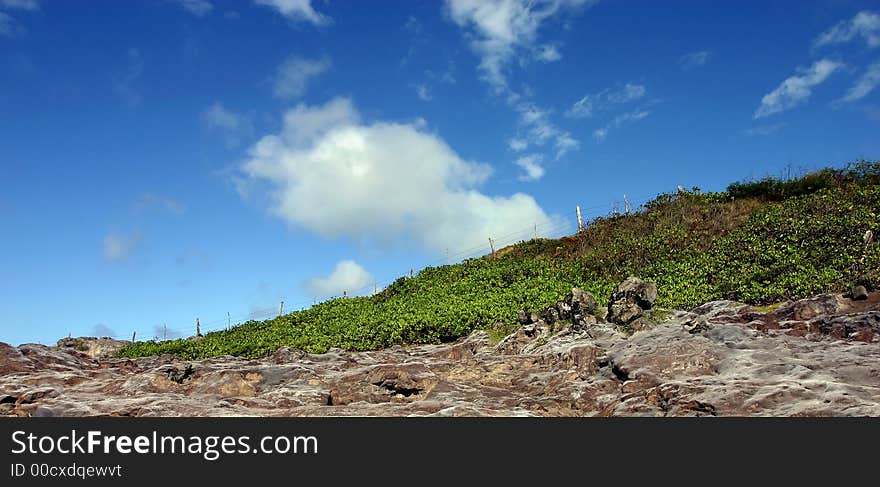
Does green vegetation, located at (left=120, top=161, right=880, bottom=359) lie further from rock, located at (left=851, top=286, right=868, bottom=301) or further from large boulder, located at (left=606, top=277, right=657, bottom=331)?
large boulder, located at (left=606, top=277, right=657, bottom=331)

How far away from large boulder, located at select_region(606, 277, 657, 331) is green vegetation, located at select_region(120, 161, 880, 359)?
4.11 metres

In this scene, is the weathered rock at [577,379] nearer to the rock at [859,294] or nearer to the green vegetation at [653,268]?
the rock at [859,294]

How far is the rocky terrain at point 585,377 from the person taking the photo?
11.8 meters

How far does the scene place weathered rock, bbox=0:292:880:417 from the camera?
1168 centimetres

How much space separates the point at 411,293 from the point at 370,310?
3.74 metres

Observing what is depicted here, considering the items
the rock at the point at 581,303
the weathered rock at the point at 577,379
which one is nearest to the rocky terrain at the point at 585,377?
the weathered rock at the point at 577,379

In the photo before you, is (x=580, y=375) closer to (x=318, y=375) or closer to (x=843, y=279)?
(x=318, y=375)

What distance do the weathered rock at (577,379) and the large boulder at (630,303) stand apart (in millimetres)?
984

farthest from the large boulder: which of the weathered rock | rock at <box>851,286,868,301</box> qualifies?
rock at <box>851,286,868,301</box>

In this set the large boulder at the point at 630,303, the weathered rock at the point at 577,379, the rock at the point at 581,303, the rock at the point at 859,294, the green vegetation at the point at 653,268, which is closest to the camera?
the weathered rock at the point at 577,379

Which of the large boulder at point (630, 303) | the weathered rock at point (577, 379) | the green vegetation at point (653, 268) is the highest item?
the green vegetation at point (653, 268)

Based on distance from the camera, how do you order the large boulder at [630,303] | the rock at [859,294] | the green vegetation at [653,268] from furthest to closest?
the green vegetation at [653,268] → the large boulder at [630,303] → the rock at [859,294]

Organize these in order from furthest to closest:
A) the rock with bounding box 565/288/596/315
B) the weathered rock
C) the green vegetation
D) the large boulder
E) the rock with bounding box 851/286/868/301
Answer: the green vegetation
the rock with bounding box 565/288/596/315
the large boulder
the rock with bounding box 851/286/868/301
the weathered rock
